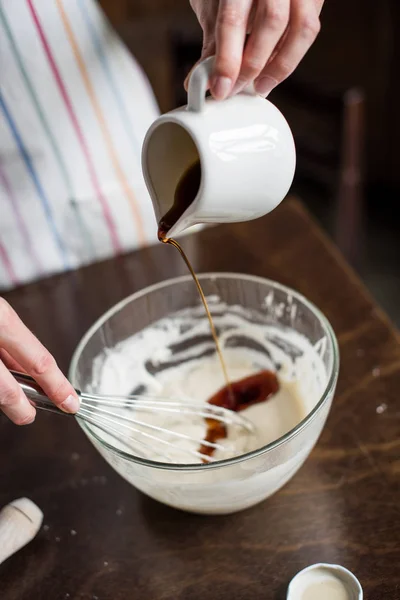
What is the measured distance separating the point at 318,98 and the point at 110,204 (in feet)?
1.75

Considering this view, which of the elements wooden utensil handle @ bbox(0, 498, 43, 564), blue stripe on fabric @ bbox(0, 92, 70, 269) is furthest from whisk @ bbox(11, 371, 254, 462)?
blue stripe on fabric @ bbox(0, 92, 70, 269)

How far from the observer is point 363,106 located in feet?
6.93

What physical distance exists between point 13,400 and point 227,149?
1.02 ft

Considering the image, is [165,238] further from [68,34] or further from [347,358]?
[68,34]

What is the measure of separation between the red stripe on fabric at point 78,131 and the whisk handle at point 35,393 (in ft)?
1.87

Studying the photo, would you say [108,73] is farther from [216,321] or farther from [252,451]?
[252,451]

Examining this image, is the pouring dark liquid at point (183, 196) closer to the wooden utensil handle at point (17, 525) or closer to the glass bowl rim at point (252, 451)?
the glass bowl rim at point (252, 451)

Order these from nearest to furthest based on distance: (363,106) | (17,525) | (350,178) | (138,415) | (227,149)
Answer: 1. (227,149)
2. (17,525)
3. (138,415)
4. (350,178)
5. (363,106)

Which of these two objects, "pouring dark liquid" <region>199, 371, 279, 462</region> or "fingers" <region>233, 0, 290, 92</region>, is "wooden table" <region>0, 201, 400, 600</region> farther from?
"fingers" <region>233, 0, 290, 92</region>

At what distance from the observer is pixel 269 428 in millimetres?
781

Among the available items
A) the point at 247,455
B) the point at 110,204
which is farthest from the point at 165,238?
the point at 110,204

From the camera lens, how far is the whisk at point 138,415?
0.67m

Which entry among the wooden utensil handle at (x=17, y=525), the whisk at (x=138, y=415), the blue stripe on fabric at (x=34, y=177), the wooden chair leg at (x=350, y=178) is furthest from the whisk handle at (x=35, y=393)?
the wooden chair leg at (x=350, y=178)

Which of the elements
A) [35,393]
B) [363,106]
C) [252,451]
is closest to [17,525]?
[35,393]
